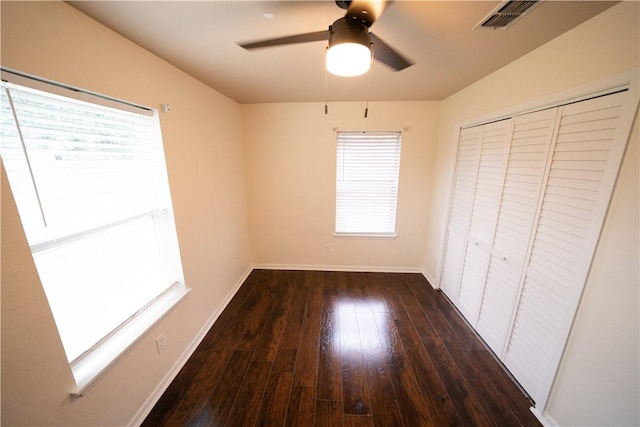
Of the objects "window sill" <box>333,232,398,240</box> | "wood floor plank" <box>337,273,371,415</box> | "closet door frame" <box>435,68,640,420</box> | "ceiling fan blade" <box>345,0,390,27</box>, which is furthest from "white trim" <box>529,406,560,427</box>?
"ceiling fan blade" <box>345,0,390,27</box>

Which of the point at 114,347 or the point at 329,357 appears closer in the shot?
the point at 114,347

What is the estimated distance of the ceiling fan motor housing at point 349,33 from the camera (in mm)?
908

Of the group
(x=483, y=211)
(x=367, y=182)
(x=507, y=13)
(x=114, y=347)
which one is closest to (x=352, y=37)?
(x=507, y=13)

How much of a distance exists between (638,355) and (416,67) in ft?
6.52

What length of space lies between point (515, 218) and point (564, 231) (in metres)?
0.36

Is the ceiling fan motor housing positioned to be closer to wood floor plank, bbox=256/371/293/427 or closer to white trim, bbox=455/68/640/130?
white trim, bbox=455/68/640/130

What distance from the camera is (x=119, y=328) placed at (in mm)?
1335

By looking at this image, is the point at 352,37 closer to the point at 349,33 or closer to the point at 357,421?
the point at 349,33

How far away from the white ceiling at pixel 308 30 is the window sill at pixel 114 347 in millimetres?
1706

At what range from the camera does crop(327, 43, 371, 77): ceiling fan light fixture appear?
0.91 m

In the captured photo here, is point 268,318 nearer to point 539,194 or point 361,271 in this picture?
point 361,271

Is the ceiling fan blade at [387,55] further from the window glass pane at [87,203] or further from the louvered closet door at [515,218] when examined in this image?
the window glass pane at [87,203]

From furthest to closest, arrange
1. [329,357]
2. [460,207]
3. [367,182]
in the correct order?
1. [367,182]
2. [460,207]
3. [329,357]

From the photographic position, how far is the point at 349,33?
3.00 ft
